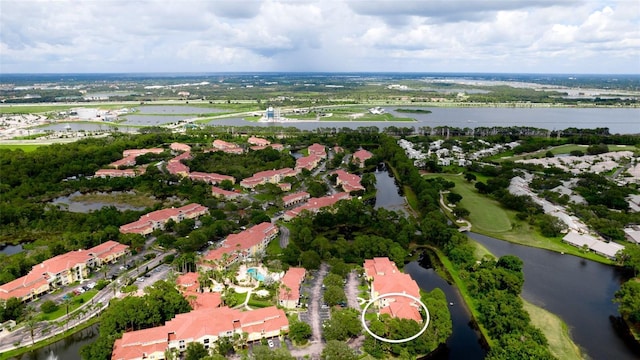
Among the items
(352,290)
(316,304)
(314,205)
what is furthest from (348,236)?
(316,304)

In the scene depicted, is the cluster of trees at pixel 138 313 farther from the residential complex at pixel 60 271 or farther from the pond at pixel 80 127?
the pond at pixel 80 127

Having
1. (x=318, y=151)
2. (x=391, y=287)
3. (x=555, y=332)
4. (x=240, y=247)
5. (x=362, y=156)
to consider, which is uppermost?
(x=318, y=151)

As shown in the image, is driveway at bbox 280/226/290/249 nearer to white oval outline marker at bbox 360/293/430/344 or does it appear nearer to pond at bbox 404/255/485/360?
pond at bbox 404/255/485/360

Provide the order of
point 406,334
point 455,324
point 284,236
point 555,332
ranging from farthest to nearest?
point 284,236, point 455,324, point 555,332, point 406,334

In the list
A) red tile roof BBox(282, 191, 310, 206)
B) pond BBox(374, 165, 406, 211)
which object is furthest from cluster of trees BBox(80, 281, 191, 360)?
pond BBox(374, 165, 406, 211)

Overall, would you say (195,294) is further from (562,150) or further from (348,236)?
(562,150)

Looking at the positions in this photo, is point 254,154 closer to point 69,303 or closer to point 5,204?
point 5,204

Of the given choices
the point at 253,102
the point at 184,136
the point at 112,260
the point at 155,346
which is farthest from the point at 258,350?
the point at 253,102
